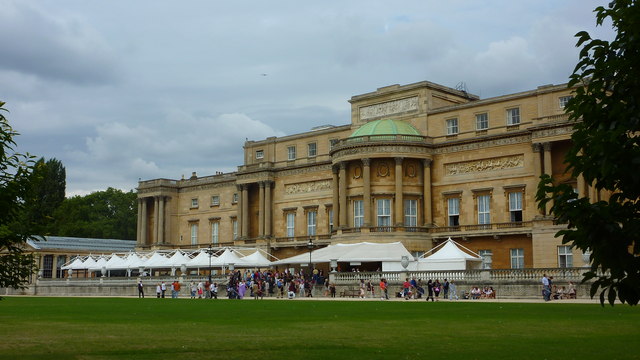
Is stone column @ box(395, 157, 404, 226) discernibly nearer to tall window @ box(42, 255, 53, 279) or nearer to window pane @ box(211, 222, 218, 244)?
window pane @ box(211, 222, 218, 244)

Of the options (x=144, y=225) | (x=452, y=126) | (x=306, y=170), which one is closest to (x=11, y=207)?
(x=452, y=126)

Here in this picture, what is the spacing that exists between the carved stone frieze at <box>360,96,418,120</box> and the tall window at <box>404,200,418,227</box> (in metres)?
8.97

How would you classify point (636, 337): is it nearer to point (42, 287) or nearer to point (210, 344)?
point (210, 344)

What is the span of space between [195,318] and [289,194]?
53.2 m

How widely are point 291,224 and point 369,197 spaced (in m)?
15.6

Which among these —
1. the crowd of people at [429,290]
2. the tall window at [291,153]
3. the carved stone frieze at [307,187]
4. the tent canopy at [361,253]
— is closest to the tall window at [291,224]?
the carved stone frieze at [307,187]

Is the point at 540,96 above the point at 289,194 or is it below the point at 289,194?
above

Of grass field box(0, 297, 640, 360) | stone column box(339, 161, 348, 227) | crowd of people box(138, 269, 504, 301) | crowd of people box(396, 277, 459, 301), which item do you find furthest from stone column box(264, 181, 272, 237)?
grass field box(0, 297, 640, 360)

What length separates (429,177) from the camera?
69.8 metres

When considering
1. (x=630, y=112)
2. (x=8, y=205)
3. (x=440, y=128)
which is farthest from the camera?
(x=440, y=128)

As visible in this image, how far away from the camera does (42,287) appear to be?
7856cm

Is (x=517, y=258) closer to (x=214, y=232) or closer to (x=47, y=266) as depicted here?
(x=214, y=232)

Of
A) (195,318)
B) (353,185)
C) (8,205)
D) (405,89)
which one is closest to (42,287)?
(353,185)

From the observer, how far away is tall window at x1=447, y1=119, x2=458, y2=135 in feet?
230
